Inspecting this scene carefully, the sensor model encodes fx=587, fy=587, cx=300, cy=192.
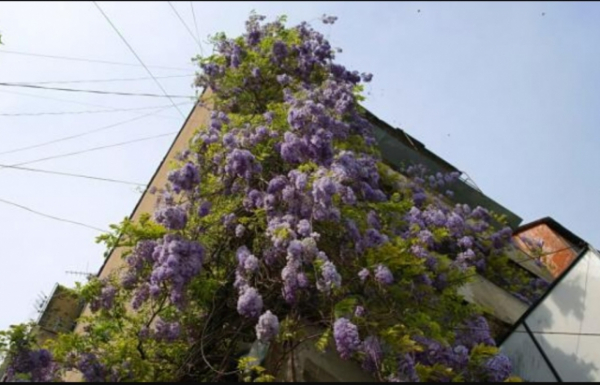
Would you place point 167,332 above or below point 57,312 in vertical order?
above

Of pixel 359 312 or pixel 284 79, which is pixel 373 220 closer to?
pixel 359 312

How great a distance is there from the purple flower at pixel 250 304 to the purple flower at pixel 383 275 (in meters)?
1.40

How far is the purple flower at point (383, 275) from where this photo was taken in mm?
6402

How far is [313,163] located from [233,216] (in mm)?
1182

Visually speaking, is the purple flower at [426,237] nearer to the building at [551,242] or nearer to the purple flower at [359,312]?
the purple flower at [359,312]

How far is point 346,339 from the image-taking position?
558cm

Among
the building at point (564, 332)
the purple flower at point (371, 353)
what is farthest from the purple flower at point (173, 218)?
the building at point (564, 332)

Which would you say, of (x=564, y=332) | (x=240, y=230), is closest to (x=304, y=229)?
(x=240, y=230)

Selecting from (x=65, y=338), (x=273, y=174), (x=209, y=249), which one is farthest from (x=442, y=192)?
(x=65, y=338)

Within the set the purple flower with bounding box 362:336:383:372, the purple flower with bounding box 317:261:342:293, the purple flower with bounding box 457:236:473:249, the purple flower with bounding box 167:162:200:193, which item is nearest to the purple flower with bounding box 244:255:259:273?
the purple flower with bounding box 317:261:342:293

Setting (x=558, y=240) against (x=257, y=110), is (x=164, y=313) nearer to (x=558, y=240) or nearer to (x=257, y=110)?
(x=257, y=110)

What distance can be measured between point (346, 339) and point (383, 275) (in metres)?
1.07

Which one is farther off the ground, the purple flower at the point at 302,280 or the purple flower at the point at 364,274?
the purple flower at the point at 364,274

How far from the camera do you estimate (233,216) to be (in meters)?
7.23
